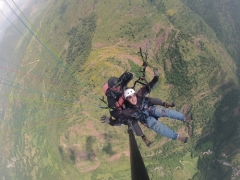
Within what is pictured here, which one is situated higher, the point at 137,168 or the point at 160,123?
the point at 137,168

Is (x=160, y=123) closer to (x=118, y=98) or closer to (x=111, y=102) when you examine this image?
(x=118, y=98)

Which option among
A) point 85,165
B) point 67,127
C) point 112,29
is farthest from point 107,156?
point 112,29

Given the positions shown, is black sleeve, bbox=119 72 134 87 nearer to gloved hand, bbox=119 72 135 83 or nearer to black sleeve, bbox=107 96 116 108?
gloved hand, bbox=119 72 135 83

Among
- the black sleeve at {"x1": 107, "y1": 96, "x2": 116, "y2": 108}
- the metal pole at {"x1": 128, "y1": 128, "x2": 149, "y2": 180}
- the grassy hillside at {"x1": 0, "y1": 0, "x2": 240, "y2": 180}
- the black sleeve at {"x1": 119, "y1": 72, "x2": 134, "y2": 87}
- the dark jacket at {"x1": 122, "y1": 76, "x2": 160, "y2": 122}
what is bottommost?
the grassy hillside at {"x1": 0, "y1": 0, "x2": 240, "y2": 180}

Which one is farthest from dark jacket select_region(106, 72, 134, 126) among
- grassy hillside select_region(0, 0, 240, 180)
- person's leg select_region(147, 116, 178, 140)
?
grassy hillside select_region(0, 0, 240, 180)

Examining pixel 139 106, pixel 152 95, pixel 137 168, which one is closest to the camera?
pixel 137 168

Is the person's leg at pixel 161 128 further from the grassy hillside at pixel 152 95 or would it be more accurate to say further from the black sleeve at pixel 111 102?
the grassy hillside at pixel 152 95

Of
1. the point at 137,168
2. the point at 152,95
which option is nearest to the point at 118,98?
the point at 137,168

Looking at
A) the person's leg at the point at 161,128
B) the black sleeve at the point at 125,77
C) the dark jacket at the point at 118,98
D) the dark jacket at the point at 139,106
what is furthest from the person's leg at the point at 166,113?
the black sleeve at the point at 125,77

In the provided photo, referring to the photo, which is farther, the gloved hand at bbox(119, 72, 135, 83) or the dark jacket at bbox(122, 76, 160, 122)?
the gloved hand at bbox(119, 72, 135, 83)
